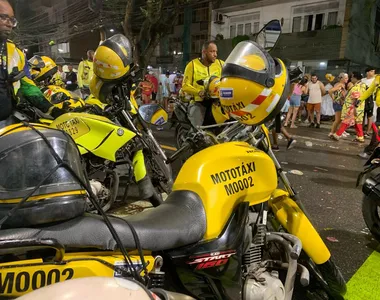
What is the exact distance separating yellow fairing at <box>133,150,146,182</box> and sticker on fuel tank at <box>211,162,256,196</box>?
1.91 m

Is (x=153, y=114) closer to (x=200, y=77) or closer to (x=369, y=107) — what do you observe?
(x=200, y=77)

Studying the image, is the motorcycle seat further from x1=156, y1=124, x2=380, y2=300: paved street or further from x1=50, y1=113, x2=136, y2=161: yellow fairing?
x1=156, y1=124, x2=380, y2=300: paved street

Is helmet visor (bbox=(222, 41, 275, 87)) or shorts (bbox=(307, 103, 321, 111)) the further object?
shorts (bbox=(307, 103, 321, 111))

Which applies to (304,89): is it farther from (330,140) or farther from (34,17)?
(34,17)

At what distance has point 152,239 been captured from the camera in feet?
4.11

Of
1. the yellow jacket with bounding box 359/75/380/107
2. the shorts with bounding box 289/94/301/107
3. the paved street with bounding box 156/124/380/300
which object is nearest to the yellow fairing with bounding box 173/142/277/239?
the paved street with bounding box 156/124/380/300

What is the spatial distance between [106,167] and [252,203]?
6.68 ft

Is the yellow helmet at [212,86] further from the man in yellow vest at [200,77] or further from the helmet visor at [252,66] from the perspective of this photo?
the helmet visor at [252,66]

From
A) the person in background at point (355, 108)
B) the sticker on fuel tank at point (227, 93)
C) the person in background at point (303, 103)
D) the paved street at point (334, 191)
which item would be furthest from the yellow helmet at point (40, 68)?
the person in background at point (303, 103)

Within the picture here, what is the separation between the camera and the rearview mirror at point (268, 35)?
251cm

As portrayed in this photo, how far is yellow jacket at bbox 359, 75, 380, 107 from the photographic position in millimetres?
7363

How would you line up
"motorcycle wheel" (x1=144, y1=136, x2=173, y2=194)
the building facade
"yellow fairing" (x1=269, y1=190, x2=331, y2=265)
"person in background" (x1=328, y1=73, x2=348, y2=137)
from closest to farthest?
"yellow fairing" (x1=269, y1=190, x2=331, y2=265) < "motorcycle wheel" (x1=144, y1=136, x2=173, y2=194) < "person in background" (x1=328, y1=73, x2=348, y2=137) < the building facade

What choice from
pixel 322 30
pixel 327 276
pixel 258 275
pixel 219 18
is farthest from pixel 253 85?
pixel 219 18

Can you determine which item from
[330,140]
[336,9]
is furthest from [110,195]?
[336,9]
